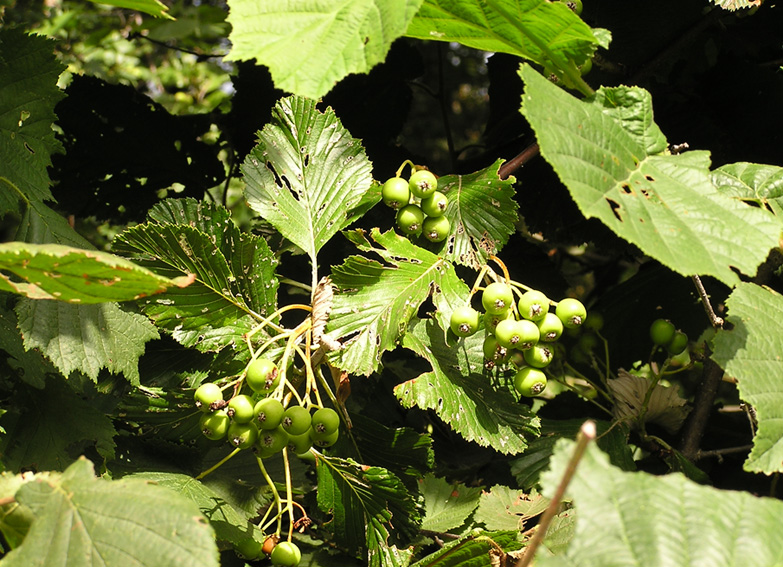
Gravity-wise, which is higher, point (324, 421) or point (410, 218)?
point (410, 218)

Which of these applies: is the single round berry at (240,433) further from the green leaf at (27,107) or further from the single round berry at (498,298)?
the green leaf at (27,107)

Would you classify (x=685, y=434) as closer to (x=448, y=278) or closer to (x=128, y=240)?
Answer: (x=448, y=278)

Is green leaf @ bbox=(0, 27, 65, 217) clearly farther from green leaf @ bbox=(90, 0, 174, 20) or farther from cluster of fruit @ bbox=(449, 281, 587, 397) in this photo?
cluster of fruit @ bbox=(449, 281, 587, 397)

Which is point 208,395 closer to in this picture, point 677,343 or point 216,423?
point 216,423

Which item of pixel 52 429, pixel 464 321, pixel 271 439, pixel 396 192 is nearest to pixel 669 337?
pixel 464 321

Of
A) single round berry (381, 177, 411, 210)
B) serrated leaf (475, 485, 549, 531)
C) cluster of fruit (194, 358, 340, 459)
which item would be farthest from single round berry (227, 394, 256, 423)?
serrated leaf (475, 485, 549, 531)

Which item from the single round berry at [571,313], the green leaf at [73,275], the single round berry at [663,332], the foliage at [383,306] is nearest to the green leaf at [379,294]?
the foliage at [383,306]
